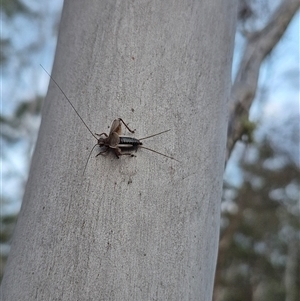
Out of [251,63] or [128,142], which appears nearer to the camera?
[128,142]

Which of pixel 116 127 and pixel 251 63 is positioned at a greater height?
pixel 251 63

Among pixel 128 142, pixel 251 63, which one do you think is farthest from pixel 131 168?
pixel 251 63

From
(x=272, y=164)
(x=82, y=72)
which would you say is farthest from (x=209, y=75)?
(x=272, y=164)

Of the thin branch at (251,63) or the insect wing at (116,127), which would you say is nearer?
the insect wing at (116,127)

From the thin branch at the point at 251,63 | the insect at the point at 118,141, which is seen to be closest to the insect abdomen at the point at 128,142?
the insect at the point at 118,141

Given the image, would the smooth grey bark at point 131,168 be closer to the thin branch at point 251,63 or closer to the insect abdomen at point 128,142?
the insect abdomen at point 128,142

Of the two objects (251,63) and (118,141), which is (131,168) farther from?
(251,63)

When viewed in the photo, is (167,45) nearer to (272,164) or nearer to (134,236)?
(134,236)
